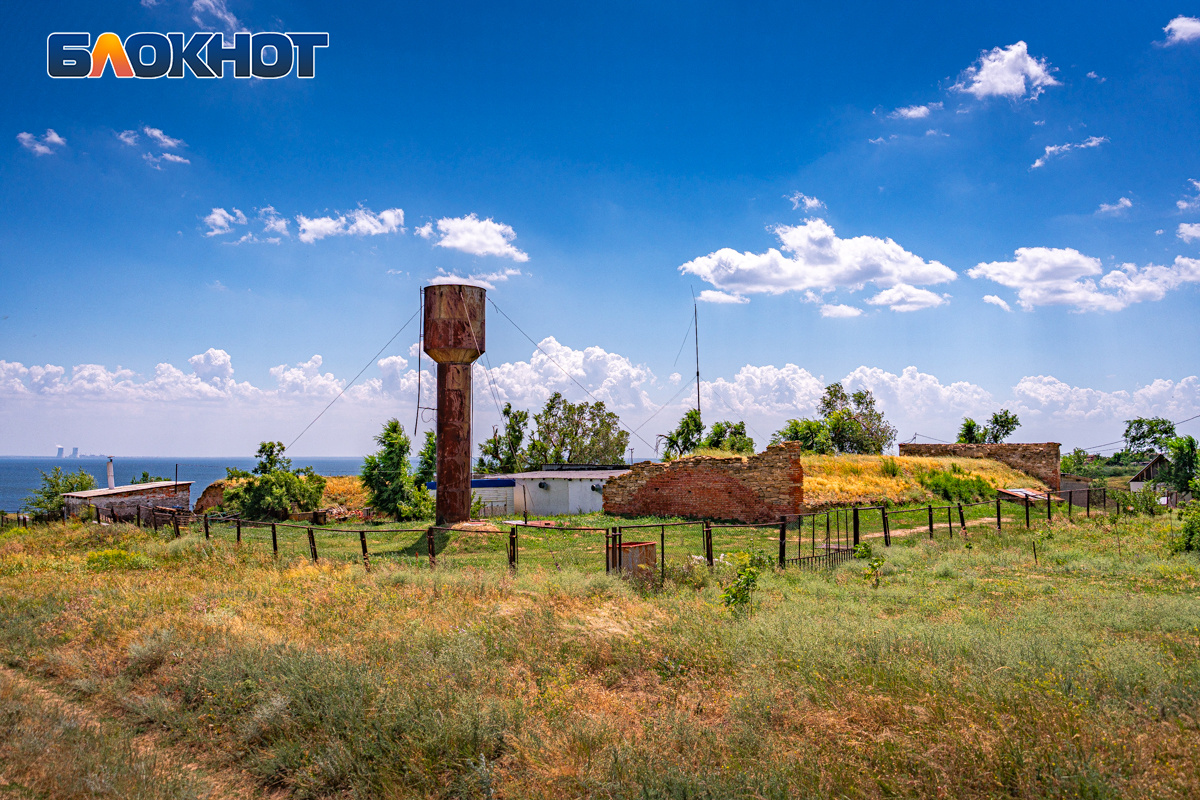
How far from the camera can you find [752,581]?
Result: 912 centimetres

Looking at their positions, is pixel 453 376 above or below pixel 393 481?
above

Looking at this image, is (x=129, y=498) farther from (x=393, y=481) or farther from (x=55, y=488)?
(x=393, y=481)

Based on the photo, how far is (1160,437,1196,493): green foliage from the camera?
33.3 metres

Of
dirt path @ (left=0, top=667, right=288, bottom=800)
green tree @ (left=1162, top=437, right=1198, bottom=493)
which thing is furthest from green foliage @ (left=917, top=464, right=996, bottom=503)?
dirt path @ (left=0, top=667, right=288, bottom=800)

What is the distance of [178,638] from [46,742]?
2.63m

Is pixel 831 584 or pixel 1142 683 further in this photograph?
pixel 831 584

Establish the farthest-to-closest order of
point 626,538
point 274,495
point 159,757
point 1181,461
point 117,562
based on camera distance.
Answer: 1. point 1181,461
2. point 274,495
3. point 626,538
4. point 117,562
5. point 159,757

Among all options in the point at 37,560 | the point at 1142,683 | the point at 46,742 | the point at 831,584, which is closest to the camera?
the point at 1142,683

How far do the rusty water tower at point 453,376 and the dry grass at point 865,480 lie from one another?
12663 mm

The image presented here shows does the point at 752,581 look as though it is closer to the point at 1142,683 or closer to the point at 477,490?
the point at 1142,683

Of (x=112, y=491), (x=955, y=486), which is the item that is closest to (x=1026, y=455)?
(x=955, y=486)

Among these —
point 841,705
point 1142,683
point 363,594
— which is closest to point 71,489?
point 363,594

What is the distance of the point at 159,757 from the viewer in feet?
19.5

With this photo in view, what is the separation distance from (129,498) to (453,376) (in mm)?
18140
